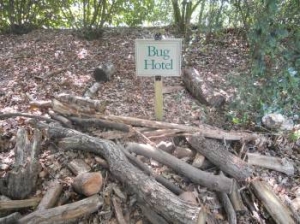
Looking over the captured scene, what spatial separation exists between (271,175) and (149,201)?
1.30 meters

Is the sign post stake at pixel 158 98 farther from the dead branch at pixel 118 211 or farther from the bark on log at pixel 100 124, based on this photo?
the dead branch at pixel 118 211

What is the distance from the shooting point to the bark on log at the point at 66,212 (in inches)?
87.5

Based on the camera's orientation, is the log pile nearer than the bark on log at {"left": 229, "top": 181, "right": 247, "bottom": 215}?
Yes

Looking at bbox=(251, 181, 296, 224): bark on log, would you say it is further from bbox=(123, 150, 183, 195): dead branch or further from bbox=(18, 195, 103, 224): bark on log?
bbox=(18, 195, 103, 224): bark on log

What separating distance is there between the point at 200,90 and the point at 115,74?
52.0 inches

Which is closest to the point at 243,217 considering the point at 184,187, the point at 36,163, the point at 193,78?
the point at 184,187

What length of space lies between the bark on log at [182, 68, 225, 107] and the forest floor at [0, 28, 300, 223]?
79 mm

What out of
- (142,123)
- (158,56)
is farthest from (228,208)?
(158,56)

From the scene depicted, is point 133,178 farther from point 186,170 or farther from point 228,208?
point 228,208

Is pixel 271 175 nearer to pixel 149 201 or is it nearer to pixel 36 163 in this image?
pixel 149 201

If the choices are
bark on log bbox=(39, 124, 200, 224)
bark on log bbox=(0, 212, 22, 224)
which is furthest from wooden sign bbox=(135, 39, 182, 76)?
bark on log bbox=(0, 212, 22, 224)

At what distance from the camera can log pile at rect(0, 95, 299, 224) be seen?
2.35 meters

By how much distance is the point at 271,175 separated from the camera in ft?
9.78

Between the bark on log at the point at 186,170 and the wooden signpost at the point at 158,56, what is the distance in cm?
84
